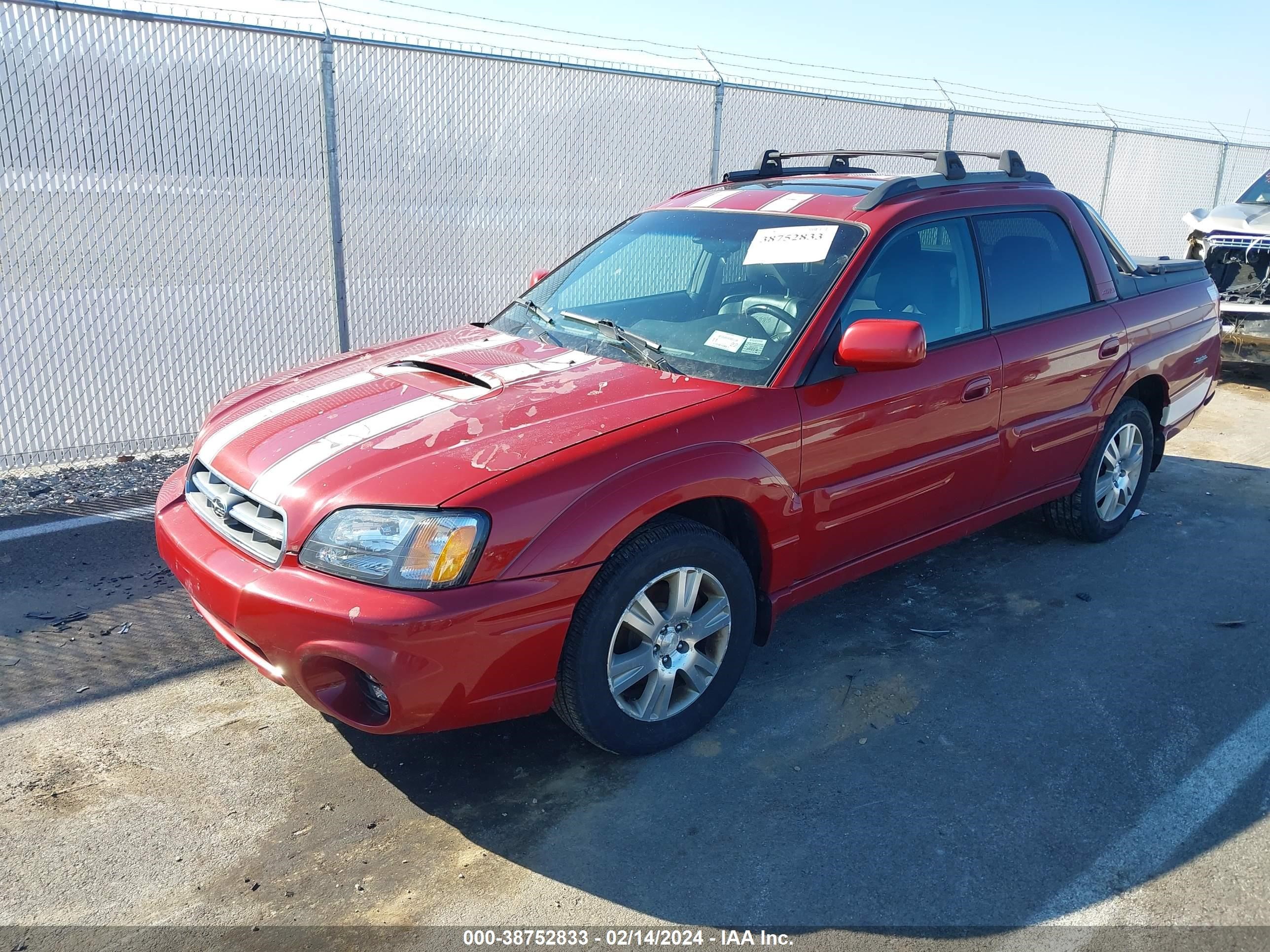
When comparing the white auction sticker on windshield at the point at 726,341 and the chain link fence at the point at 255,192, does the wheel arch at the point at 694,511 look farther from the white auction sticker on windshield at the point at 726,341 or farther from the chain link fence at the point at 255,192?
the chain link fence at the point at 255,192

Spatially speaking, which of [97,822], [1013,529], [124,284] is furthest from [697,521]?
[124,284]

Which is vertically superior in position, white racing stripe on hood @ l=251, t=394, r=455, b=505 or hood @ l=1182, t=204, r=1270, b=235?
hood @ l=1182, t=204, r=1270, b=235

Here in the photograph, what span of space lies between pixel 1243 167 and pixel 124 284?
48.4 feet

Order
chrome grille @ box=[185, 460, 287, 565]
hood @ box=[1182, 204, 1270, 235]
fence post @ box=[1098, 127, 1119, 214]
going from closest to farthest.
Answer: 1. chrome grille @ box=[185, 460, 287, 565]
2. hood @ box=[1182, 204, 1270, 235]
3. fence post @ box=[1098, 127, 1119, 214]

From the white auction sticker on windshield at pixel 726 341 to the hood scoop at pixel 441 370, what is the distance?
31.7 inches

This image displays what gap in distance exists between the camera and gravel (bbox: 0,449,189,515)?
5359 mm

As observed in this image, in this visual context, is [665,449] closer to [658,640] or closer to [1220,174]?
[658,640]

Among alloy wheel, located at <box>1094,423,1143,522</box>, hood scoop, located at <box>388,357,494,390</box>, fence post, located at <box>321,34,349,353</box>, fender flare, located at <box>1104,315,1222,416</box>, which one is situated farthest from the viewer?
fence post, located at <box>321,34,349,353</box>

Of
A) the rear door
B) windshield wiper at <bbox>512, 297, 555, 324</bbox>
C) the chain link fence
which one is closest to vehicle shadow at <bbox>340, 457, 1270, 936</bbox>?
the rear door

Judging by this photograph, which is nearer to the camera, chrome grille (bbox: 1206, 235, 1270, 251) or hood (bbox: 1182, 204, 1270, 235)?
chrome grille (bbox: 1206, 235, 1270, 251)

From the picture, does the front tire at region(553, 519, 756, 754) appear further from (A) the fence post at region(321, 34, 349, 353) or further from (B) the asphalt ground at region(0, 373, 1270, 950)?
(A) the fence post at region(321, 34, 349, 353)

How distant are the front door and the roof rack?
0.18m

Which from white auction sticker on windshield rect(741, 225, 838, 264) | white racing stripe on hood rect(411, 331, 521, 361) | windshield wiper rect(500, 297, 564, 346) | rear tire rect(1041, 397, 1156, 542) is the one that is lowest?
rear tire rect(1041, 397, 1156, 542)

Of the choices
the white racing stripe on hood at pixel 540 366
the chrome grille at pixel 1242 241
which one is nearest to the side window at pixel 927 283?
the white racing stripe on hood at pixel 540 366
